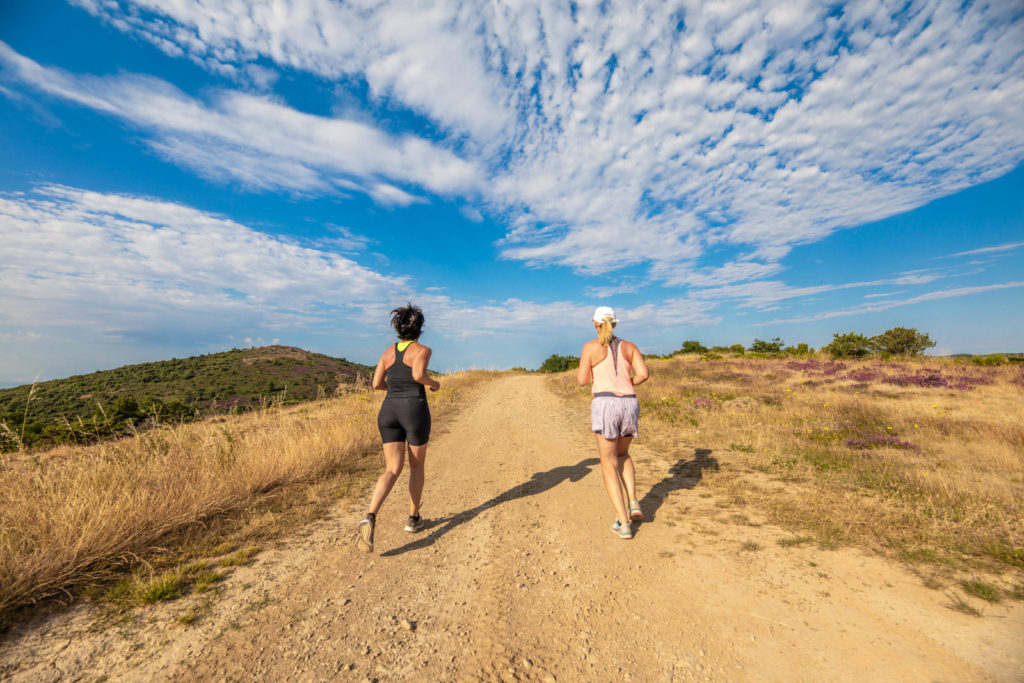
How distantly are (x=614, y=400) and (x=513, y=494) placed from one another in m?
2.62

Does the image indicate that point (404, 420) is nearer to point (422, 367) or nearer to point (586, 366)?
point (422, 367)

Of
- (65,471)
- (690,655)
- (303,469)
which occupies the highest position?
(65,471)

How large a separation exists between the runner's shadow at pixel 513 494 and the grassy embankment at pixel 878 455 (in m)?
2.07

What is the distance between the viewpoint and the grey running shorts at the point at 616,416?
4.61m

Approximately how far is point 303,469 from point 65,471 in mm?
2746

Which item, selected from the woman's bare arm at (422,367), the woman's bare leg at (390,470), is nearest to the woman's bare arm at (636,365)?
the woman's bare arm at (422,367)

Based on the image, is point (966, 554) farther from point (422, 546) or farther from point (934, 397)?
point (934, 397)

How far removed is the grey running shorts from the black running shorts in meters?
1.98

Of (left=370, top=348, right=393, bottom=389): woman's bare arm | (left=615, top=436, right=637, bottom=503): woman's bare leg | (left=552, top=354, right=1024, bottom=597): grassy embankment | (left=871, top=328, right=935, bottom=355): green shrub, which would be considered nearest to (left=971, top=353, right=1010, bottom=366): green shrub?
(left=552, top=354, right=1024, bottom=597): grassy embankment

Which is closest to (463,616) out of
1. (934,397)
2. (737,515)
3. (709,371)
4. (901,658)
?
(901,658)

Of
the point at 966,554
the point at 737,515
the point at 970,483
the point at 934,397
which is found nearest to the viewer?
the point at 966,554

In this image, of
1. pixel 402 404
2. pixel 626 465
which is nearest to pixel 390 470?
pixel 402 404

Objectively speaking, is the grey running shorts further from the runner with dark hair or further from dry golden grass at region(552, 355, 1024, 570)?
dry golden grass at region(552, 355, 1024, 570)

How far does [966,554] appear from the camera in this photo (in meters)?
3.74
